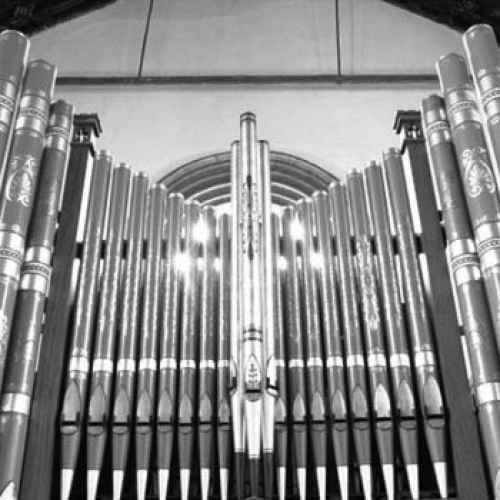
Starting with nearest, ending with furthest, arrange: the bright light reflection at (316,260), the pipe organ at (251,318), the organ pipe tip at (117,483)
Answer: the organ pipe tip at (117,483) → the pipe organ at (251,318) → the bright light reflection at (316,260)

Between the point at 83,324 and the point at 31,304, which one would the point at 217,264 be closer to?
the point at 83,324

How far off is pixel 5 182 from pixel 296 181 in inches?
174

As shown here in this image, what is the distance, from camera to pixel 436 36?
9766 millimetres

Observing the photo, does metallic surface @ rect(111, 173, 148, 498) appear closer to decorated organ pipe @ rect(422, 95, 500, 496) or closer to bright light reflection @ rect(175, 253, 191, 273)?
bright light reflection @ rect(175, 253, 191, 273)

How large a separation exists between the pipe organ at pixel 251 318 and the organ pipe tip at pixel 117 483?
0.01 meters

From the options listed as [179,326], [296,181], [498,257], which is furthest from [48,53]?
[498,257]

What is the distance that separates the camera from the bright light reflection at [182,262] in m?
4.77

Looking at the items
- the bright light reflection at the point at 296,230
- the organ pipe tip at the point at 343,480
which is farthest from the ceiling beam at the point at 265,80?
the organ pipe tip at the point at 343,480

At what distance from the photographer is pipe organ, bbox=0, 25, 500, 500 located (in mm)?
3961

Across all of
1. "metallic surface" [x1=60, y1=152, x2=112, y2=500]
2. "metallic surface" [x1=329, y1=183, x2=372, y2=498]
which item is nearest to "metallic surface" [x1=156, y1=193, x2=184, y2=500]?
"metallic surface" [x1=60, y1=152, x2=112, y2=500]

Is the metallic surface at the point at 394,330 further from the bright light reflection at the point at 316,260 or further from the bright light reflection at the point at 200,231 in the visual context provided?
the bright light reflection at the point at 200,231

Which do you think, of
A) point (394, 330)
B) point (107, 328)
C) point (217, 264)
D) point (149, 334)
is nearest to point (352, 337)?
point (394, 330)

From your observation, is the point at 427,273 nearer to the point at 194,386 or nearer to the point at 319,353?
the point at 319,353

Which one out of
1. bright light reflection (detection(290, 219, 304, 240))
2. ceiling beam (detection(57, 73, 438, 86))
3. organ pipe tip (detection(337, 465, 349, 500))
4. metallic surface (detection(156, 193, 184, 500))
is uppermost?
ceiling beam (detection(57, 73, 438, 86))
